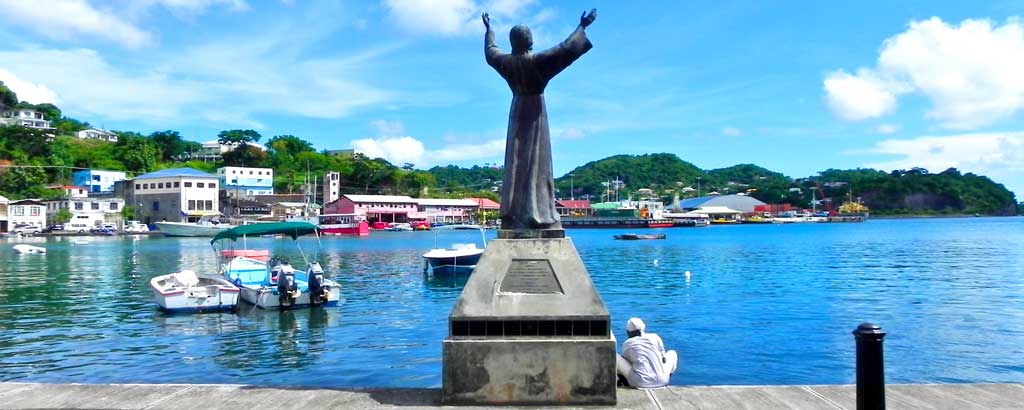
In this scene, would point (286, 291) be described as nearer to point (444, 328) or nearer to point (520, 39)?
point (444, 328)

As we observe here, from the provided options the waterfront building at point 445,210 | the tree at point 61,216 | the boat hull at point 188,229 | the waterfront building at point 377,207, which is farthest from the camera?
the waterfront building at point 445,210

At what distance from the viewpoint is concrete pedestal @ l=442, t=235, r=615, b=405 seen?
668 cm

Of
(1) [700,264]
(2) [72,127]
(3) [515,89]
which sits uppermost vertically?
(2) [72,127]

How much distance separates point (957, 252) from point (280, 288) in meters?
53.8

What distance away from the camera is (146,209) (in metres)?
109

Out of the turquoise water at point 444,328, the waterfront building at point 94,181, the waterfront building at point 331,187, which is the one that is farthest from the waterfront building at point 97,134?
the turquoise water at point 444,328

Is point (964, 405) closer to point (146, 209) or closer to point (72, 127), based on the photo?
point (146, 209)

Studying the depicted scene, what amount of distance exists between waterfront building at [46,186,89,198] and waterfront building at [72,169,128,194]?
403cm

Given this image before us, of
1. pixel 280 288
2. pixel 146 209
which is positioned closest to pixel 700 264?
pixel 280 288

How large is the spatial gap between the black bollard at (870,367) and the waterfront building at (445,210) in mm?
129247

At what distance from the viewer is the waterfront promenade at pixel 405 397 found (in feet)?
21.9

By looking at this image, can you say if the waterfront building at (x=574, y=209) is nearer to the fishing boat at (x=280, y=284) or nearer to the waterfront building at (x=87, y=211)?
the waterfront building at (x=87, y=211)

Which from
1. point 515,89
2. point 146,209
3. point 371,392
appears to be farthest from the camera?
point 146,209

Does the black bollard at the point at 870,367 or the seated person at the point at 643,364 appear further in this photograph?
the seated person at the point at 643,364
